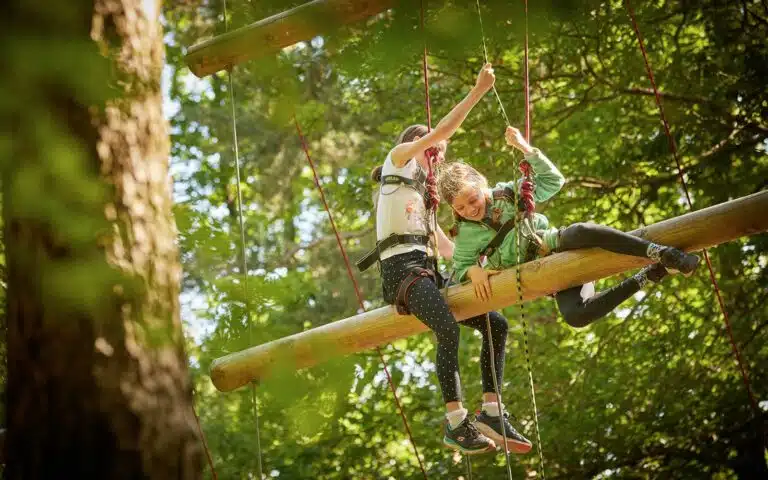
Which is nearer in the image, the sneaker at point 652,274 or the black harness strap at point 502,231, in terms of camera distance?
the sneaker at point 652,274

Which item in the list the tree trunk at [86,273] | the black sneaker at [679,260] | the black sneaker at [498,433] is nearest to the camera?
the tree trunk at [86,273]

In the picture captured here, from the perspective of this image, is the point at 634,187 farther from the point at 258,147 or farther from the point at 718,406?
the point at 258,147

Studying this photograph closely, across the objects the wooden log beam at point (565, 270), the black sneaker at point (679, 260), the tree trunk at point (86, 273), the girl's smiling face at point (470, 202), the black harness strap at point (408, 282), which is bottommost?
the tree trunk at point (86, 273)

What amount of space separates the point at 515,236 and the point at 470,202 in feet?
0.82

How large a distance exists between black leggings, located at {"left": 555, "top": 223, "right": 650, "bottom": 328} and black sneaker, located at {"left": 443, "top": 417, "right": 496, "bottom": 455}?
62 centimetres

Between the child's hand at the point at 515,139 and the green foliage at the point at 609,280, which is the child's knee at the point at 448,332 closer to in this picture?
the child's hand at the point at 515,139

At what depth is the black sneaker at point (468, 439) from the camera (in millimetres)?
4090

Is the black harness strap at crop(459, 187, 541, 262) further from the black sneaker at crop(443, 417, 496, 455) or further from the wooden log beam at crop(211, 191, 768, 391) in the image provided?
the black sneaker at crop(443, 417, 496, 455)

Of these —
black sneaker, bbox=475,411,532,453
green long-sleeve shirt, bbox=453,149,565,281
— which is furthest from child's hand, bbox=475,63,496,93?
black sneaker, bbox=475,411,532,453

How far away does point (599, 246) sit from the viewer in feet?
13.0

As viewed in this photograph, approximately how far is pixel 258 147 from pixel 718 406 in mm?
7086

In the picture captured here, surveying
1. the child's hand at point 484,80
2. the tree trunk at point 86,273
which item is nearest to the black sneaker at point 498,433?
the child's hand at point 484,80

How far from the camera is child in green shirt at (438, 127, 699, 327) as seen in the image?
4.02 m

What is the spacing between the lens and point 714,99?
7.07 meters
